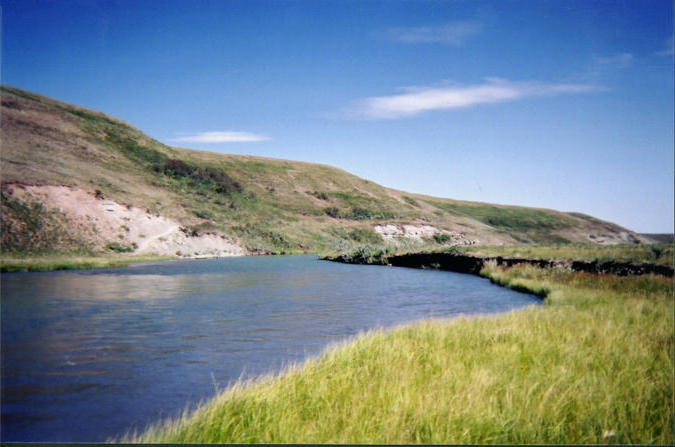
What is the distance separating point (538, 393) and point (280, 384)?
374cm

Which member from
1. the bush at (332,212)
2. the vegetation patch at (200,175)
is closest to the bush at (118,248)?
the vegetation patch at (200,175)

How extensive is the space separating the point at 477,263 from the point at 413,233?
188 ft

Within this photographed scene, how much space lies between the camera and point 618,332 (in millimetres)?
9961

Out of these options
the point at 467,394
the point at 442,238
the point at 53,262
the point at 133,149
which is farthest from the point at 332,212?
the point at 467,394

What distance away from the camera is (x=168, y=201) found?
6775 cm

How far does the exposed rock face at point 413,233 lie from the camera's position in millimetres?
93869

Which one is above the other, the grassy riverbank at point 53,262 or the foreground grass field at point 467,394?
the foreground grass field at point 467,394

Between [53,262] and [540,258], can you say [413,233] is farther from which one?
[53,262]

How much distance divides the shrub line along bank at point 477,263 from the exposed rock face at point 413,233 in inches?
1454

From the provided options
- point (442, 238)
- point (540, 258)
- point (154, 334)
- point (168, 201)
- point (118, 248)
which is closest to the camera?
point (154, 334)

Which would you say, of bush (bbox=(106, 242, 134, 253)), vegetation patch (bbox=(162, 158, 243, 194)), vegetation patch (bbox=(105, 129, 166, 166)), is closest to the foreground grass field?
bush (bbox=(106, 242, 134, 253))

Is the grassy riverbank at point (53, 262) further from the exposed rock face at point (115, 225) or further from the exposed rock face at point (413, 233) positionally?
the exposed rock face at point (413, 233)

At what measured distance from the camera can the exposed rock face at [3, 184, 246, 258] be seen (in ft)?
159

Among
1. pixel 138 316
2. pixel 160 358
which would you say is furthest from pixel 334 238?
pixel 160 358
